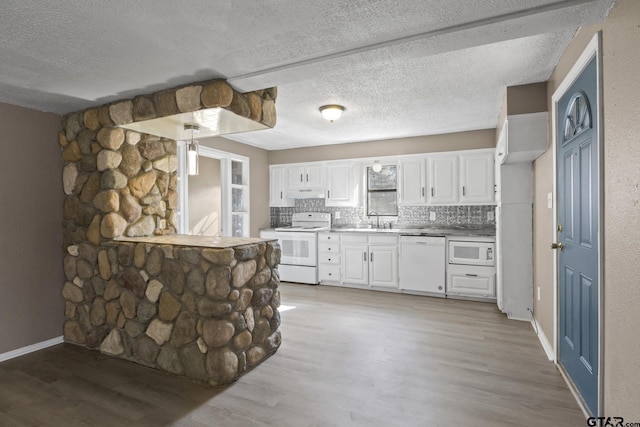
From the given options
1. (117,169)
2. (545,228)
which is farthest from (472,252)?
(117,169)

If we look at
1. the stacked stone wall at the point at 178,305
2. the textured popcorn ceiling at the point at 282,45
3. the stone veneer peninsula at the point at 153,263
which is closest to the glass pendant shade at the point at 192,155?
the stone veneer peninsula at the point at 153,263

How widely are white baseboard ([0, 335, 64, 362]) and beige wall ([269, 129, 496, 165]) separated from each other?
3949 millimetres

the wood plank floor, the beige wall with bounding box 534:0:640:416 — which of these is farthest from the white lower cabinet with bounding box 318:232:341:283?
the beige wall with bounding box 534:0:640:416

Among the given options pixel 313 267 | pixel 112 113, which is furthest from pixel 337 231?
pixel 112 113

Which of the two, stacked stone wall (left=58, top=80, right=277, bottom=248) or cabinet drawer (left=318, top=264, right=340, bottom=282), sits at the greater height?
stacked stone wall (left=58, top=80, right=277, bottom=248)

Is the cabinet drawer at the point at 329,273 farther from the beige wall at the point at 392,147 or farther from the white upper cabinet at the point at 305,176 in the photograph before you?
the beige wall at the point at 392,147

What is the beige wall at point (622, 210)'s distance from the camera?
1287 mm

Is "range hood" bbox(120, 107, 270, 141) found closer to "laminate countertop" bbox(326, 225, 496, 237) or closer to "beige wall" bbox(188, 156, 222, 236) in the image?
"laminate countertop" bbox(326, 225, 496, 237)

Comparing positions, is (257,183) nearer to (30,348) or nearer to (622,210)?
(30,348)

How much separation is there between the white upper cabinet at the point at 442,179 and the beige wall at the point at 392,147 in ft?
0.55

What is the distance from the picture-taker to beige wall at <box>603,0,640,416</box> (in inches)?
50.7

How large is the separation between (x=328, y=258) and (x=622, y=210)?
13.1 feet

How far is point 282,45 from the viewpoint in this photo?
1.87 m

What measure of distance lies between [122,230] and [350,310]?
2.53m
